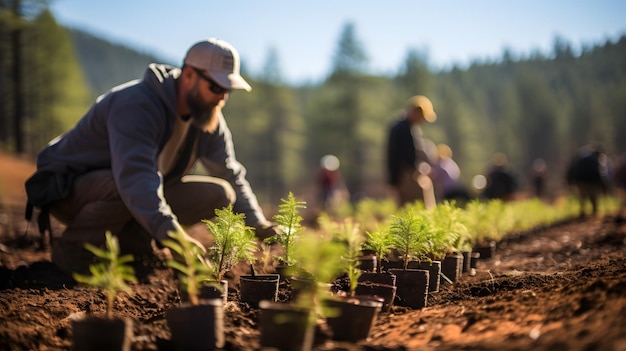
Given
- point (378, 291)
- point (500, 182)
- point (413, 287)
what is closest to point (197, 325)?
point (378, 291)

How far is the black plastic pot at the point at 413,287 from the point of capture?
3107mm

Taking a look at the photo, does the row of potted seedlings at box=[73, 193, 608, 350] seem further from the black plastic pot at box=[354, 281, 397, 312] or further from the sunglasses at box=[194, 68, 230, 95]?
the sunglasses at box=[194, 68, 230, 95]

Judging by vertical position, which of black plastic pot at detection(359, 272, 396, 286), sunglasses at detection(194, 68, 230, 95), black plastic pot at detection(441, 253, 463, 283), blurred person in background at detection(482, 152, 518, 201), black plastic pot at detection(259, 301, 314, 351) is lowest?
blurred person in background at detection(482, 152, 518, 201)

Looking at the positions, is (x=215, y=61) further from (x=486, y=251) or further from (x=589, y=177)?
(x=589, y=177)

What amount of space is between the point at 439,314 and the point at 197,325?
48.0 inches

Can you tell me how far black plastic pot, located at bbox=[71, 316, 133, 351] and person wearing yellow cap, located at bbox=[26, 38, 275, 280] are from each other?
1702 mm

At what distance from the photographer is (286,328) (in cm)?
201

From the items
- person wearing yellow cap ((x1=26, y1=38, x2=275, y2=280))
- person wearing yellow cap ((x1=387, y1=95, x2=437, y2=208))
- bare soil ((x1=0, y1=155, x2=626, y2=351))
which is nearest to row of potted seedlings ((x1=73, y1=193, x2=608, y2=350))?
bare soil ((x1=0, y1=155, x2=626, y2=351))

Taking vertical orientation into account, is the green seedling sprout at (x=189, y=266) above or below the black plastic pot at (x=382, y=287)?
above

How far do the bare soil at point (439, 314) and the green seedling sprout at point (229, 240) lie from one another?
237 mm

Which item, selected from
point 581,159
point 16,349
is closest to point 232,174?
point 16,349

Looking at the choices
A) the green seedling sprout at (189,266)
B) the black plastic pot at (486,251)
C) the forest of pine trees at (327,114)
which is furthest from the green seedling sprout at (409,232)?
the forest of pine trees at (327,114)

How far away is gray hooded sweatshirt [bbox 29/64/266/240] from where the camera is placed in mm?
3555

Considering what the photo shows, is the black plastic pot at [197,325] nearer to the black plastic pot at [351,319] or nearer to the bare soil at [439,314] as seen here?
the bare soil at [439,314]
